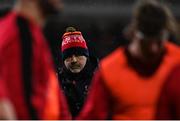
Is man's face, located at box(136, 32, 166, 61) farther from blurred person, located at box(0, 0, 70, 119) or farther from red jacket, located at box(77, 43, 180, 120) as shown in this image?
blurred person, located at box(0, 0, 70, 119)

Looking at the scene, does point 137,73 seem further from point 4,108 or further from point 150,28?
point 4,108

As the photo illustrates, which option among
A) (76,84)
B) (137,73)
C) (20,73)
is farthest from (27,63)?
(76,84)

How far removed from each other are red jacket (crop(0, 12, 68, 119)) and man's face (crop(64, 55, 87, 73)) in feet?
9.07

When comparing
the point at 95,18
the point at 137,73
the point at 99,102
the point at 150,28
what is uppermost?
the point at 150,28

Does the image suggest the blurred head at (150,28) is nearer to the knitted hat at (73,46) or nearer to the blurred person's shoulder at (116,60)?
the blurred person's shoulder at (116,60)

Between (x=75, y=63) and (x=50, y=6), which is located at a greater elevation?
(x=50, y=6)

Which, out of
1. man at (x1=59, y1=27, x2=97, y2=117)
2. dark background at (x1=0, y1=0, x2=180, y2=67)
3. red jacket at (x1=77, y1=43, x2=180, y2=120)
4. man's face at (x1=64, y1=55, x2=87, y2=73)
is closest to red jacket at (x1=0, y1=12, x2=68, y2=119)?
red jacket at (x1=77, y1=43, x2=180, y2=120)

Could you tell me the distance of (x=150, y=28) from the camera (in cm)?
482

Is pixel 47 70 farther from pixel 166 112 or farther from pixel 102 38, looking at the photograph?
pixel 102 38

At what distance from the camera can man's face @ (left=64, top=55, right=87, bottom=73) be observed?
764cm

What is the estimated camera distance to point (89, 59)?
7.98 meters

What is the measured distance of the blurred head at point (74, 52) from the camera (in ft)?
25.2

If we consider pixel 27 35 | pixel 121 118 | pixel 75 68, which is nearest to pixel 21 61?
pixel 27 35

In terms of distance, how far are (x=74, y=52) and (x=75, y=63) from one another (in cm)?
21
